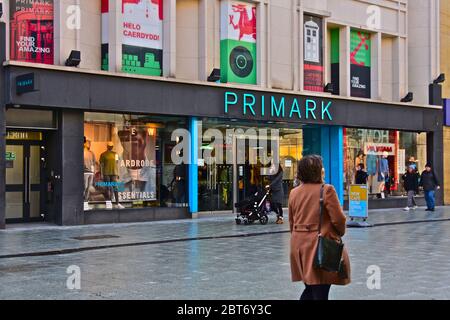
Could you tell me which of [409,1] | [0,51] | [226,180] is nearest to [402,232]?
[226,180]

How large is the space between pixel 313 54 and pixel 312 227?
62.4ft

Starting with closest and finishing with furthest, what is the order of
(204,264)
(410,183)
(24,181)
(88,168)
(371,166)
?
(204,264)
(24,181)
(88,168)
(410,183)
(371,166)

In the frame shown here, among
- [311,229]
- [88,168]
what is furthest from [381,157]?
[311,229]

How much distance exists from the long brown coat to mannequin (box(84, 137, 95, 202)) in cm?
1356

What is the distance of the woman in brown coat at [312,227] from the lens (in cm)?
560

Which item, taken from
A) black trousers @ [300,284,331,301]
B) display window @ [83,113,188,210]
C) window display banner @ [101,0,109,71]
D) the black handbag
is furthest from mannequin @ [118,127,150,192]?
the black handbag

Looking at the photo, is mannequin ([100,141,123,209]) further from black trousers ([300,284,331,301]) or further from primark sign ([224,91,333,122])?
black trousers ([300,284,331,301])

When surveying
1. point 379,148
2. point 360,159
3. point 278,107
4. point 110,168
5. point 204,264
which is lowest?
point 204,264

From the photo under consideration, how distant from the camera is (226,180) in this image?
22.3 metres

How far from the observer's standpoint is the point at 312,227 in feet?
18.7

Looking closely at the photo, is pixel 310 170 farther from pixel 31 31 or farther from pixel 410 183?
pixel 410 183

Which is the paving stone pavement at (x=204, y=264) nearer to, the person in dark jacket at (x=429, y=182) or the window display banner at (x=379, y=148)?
the person in dark jacket at (x=429, y=182)

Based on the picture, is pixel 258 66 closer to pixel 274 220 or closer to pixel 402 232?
pixel 274 220
